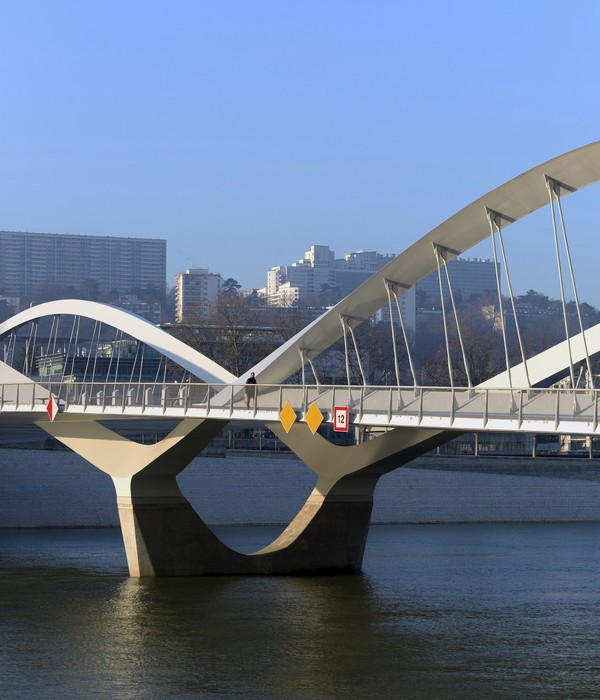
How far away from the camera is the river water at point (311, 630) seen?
24.9 m

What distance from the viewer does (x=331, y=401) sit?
3322 cm

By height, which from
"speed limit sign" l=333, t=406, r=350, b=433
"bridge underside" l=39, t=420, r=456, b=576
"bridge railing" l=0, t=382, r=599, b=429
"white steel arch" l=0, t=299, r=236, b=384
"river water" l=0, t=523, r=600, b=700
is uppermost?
"white steel arch" l=0, t=299, r=236, b=384

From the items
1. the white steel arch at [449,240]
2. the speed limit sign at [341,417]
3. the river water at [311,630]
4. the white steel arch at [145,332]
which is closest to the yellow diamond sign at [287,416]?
the speed limit sign at [341,417]

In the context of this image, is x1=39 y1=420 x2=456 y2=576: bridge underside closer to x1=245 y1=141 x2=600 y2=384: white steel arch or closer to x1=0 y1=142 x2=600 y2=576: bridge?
x1=0 y1=142 x2=600 y2=576: bridge

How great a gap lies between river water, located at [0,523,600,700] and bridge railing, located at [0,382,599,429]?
14.6ft

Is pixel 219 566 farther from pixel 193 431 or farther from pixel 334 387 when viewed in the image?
pixel 334 387

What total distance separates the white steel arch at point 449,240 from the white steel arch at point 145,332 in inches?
188

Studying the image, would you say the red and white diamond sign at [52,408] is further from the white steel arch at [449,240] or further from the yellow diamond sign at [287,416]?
the yellow diamond sign at [287,416]

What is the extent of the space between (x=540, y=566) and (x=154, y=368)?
47.8 m

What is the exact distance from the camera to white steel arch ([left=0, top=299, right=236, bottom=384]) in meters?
45.4

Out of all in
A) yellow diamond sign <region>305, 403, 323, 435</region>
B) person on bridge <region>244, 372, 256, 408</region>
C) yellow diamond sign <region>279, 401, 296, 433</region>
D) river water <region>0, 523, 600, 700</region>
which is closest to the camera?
river water <region>0, 523, 600, 700</region>

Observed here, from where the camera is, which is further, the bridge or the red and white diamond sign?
the red and white diamond sign

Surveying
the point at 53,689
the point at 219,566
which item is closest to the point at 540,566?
the point at 219,566

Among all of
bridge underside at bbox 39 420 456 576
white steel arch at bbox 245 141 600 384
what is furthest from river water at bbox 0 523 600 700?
white steel arch at bbox 245 141 600 384
